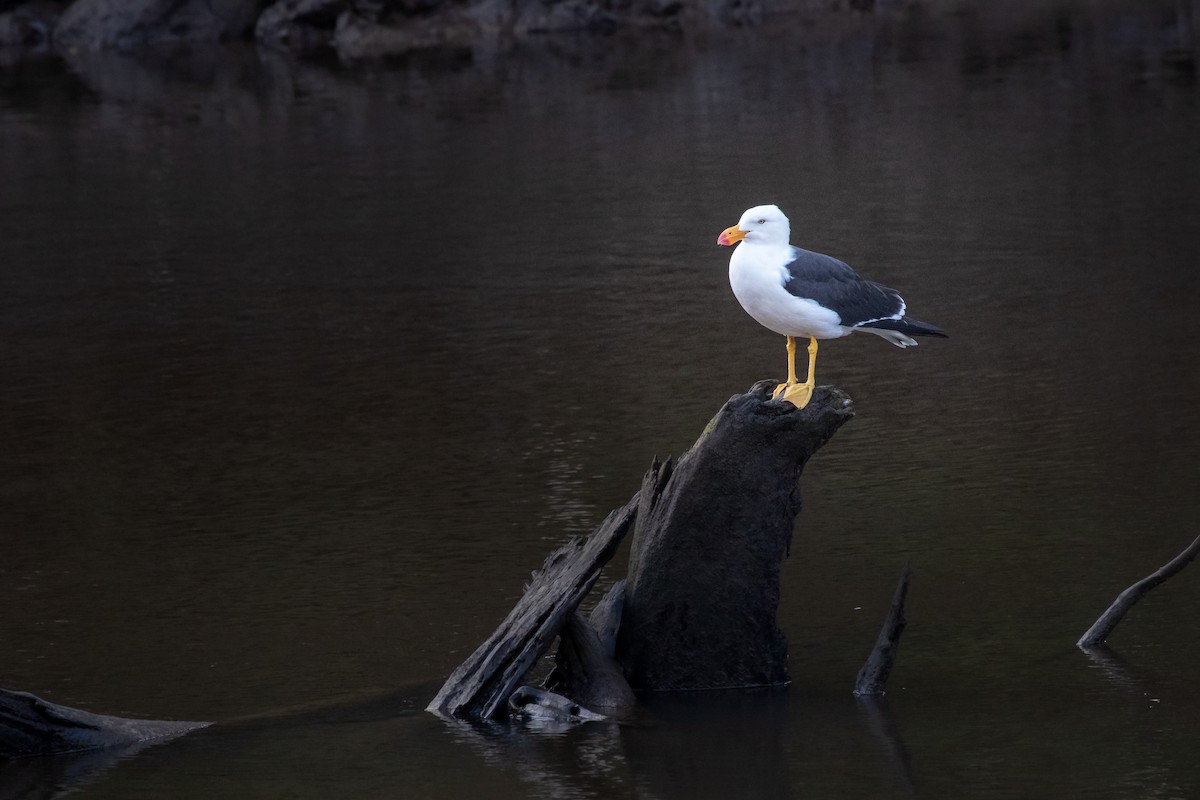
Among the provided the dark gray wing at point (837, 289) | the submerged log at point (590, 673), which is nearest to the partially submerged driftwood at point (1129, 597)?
the dark gray wing at point (837, 289)

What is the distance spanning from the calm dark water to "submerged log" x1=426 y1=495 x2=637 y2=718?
0.25m

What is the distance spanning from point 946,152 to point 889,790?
20318 millimetres

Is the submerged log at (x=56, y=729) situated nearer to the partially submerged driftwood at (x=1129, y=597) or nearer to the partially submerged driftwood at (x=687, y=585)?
the partially submerged driftwood at (x=687, y=585)

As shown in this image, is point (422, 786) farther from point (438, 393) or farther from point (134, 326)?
point (134, 326)

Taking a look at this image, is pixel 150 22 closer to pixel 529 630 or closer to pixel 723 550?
pixel 723 550

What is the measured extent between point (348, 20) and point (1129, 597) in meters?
48.7

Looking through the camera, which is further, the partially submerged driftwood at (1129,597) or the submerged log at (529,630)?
the partially submerged driftwood at (1129,597)

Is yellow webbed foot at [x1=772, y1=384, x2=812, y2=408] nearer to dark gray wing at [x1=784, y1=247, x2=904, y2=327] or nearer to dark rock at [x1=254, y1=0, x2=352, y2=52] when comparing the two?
dark gray wing at [x1=784, y1=247, x2=904, y2=327]

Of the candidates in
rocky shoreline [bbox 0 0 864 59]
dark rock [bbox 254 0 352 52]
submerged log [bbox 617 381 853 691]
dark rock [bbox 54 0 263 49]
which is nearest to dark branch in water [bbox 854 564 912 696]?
submerged log [bbox 617 381 853 691]

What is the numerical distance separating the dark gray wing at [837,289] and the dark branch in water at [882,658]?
1438mm

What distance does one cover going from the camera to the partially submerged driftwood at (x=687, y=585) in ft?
30.7

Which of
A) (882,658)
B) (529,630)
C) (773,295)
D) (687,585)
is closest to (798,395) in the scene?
(773,295)

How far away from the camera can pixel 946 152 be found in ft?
90.4

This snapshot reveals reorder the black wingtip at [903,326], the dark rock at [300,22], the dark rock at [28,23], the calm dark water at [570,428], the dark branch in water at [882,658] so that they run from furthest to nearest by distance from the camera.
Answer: the dark rock at [28,23] → the dark rock at [300,22] → the black wingtip at [903,326] → the dark branch in water at [882,658] → the calm dark water at [570,428]
